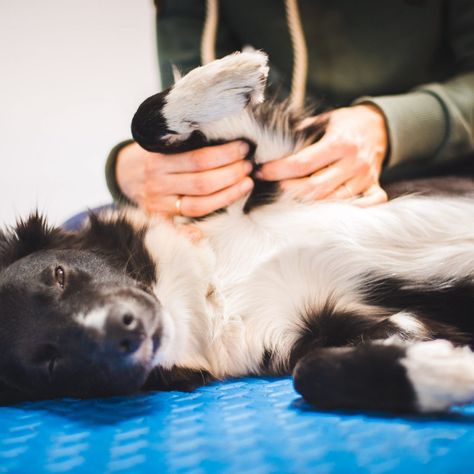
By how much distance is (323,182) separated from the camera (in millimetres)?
1404

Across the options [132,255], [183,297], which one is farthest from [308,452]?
[132,255]

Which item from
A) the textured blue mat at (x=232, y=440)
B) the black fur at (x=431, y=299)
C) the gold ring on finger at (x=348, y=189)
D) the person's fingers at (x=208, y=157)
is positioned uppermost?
the person's fingers at (x=208, y=157)

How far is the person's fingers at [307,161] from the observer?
1.38 meters

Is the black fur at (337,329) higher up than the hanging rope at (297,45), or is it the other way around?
the hanging rope at (297,45)

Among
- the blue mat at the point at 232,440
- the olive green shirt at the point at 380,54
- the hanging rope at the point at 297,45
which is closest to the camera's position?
the blue mat at the point at 232,440

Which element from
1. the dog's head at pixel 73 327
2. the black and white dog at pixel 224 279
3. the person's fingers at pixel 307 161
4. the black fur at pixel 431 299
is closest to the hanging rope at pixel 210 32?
the black and white dog at pixel 224 279

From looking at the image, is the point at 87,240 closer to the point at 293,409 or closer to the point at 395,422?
the point at 293,409

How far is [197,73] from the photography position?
1.31m

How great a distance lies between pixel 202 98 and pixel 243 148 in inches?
6.9

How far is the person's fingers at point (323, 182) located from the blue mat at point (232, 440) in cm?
56

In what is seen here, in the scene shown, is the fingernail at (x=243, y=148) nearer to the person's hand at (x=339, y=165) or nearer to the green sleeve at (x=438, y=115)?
the person's hand at (x=339, y=165)

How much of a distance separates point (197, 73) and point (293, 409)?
84 cm

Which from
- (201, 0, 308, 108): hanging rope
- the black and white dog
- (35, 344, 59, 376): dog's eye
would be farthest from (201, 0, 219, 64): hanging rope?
(35, 344, 59, 376): dog's eye

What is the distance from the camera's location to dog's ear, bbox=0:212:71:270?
4.55ft
